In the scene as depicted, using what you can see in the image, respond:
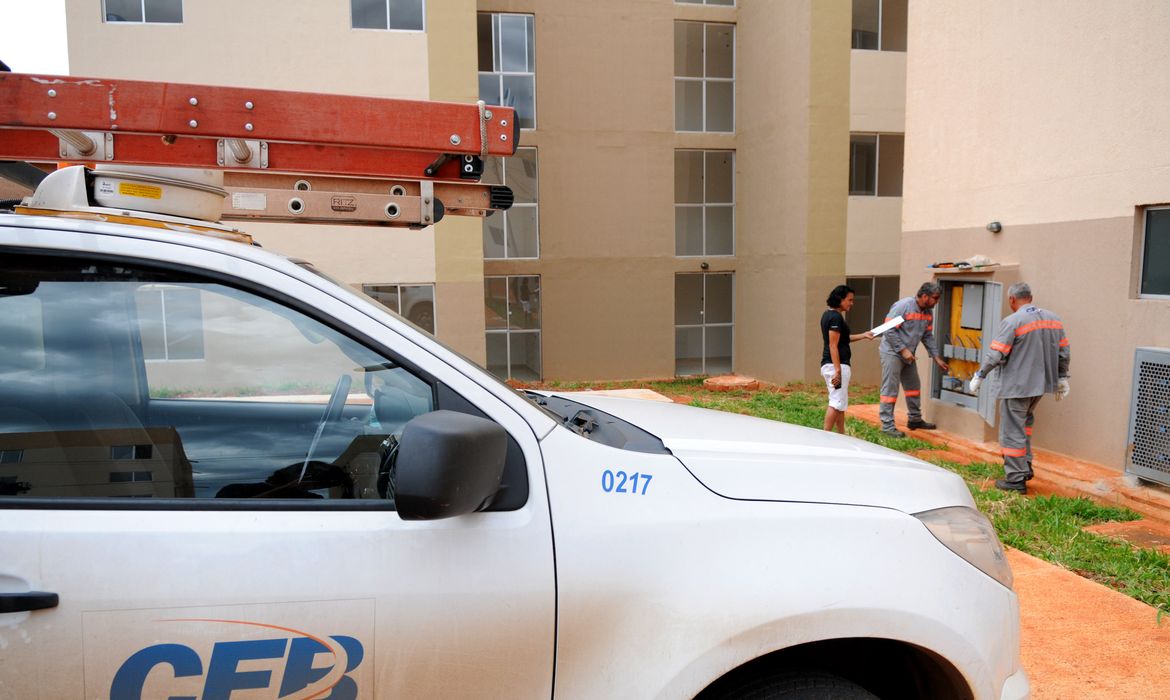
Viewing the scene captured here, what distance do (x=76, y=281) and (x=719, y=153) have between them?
744 inches

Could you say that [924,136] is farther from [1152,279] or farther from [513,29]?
[513,29]

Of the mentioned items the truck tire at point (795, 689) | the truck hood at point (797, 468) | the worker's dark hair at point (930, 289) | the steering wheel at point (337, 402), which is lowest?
the truck tire at point (795, 689)

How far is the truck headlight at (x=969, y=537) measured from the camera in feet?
7.37

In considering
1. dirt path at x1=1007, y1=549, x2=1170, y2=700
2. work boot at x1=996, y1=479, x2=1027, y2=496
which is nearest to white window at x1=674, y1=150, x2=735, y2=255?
work boot at x1=996, y1=479, x2=1027, y2=496

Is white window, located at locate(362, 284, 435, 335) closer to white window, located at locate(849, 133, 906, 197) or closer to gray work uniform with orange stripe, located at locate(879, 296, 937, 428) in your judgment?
gray work uniform with orange stripe, located at locate(879, 296, 937, 428)

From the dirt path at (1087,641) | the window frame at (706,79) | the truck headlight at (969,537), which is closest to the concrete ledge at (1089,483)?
the dirt path at (1087,641)

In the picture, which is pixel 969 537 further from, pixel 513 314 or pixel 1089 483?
pixel 513 314

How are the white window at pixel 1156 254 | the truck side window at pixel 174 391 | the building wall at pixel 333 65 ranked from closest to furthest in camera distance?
the truck side window at pixel 174 391 < the white window at pixel 1156 254 < the building wall at pixel 333 65

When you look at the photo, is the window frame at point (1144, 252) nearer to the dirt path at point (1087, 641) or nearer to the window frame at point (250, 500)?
the dirt path at point (1087, 641)

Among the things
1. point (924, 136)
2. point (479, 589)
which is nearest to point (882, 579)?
point (479, 589)

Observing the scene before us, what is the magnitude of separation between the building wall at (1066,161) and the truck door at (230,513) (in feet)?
25.8

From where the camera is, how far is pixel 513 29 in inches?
711

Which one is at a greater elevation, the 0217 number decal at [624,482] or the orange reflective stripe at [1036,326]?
the 0217 number decal at [624,482]

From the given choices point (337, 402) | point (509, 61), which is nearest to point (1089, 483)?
point (337, 402)
